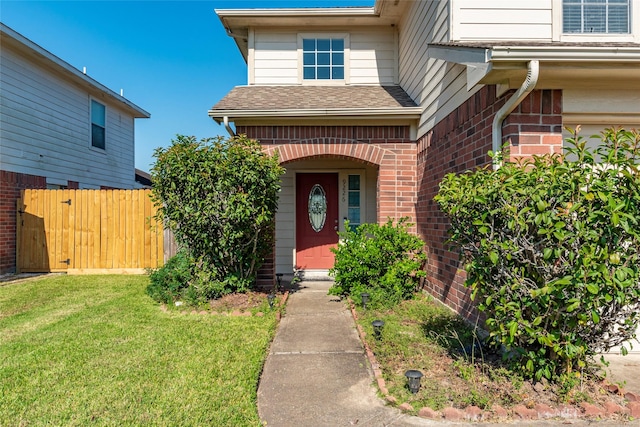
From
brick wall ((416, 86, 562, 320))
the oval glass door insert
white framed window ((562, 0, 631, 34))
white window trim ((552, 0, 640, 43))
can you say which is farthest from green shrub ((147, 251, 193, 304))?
white framed window ((562, 0, 631, 34))

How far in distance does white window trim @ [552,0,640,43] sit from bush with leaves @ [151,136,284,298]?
158 inches

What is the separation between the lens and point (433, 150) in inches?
218

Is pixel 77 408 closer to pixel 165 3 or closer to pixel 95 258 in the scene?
pixel 95 258

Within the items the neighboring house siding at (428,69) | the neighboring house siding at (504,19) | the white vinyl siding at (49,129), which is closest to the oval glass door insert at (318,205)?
Answer: the neighboring house siding at (428,69)

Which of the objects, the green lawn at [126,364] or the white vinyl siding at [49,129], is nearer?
the green lawn at [126,364]

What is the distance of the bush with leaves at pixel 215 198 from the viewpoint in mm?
5172

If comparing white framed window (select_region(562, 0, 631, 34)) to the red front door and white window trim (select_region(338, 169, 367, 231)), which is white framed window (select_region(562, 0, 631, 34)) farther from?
the red front door

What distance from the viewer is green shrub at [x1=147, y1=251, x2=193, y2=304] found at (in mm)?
5577

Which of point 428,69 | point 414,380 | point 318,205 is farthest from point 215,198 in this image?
point 428,69

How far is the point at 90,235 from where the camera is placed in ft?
27.3

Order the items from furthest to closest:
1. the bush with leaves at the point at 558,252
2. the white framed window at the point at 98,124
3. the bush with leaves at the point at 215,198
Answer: the white framed window at the point at 98,124 → the bush with leaves at the point at 215,198 → the bush with leaves at the point at 558,252

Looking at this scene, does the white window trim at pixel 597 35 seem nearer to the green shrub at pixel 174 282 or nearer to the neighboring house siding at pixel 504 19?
the neighboring house siding at pixel 504 19

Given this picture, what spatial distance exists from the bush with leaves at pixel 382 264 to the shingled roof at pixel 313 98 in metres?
2.24

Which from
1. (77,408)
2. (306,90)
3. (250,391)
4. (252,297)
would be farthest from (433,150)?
(77,408)
